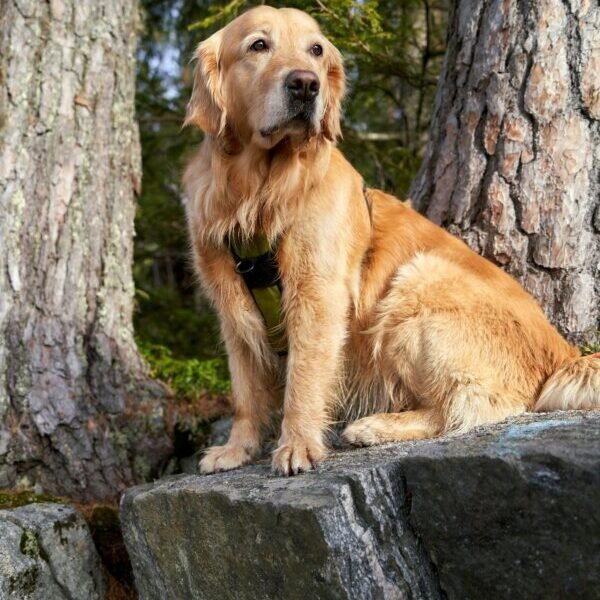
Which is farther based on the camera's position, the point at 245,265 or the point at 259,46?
the point at 245,265

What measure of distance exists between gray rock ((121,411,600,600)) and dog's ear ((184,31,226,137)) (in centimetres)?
166

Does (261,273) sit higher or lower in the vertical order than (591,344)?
higher

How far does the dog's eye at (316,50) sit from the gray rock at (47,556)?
2.62 metres

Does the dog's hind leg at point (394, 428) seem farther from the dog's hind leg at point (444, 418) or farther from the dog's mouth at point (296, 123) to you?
the dog's mouth at point (296, 123)

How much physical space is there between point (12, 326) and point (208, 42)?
2016 millimetres

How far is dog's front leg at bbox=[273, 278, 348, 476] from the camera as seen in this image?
3.38m

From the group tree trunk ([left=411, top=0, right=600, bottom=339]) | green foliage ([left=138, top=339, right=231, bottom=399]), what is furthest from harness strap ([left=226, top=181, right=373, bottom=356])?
green foliage ([left=138, top=339, right=231, bottom=399])

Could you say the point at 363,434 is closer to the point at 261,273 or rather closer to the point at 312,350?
the point at 312,350

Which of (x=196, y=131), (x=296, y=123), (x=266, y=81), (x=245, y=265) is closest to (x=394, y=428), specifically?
(x=245, y=265)

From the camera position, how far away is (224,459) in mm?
3562

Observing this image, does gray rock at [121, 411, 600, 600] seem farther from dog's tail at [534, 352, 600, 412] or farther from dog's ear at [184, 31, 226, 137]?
dog's ear at [184, 31, 226, 137]

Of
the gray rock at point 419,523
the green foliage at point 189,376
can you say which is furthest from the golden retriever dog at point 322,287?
the green foliage at point 189,376

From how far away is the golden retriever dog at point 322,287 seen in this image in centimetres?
334

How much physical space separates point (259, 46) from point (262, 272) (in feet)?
3.43
